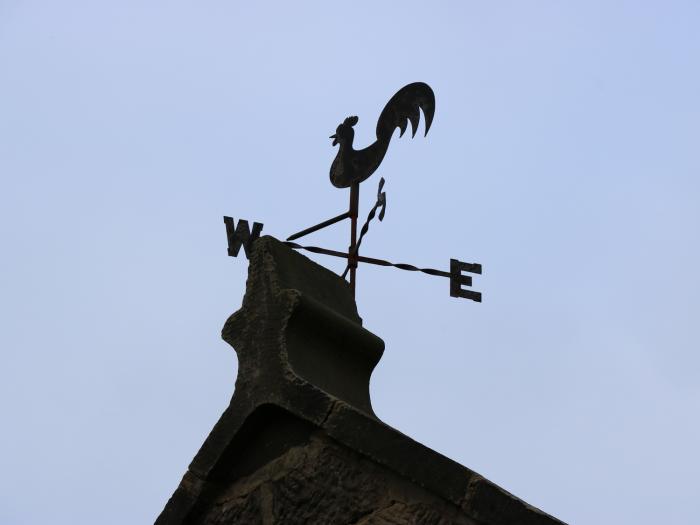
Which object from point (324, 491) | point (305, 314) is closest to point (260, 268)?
point (305, 314)

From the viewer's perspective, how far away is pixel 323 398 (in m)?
3.62

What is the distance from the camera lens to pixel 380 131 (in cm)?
687

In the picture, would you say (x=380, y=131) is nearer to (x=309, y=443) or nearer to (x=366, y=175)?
(x=366, y=175)

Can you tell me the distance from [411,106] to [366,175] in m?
0.89

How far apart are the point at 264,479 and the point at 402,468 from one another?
21.2 inches

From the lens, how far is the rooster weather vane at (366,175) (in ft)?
A: 19.6

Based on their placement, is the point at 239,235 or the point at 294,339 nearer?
the point at 294,339

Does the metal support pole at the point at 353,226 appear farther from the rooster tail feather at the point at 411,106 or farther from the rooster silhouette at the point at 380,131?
the rooster tail feather at the point at 411,106

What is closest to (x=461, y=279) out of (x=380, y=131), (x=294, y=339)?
(x=380, y=131)

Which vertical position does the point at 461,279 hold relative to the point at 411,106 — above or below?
below

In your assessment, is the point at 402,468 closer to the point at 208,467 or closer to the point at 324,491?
the point at 324,491

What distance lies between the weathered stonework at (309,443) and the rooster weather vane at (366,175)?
1361 mm

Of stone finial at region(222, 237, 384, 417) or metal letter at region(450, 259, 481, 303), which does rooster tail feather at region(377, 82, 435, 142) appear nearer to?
metal letter at region(450, 259, 481, 303)

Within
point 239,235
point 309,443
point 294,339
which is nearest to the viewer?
point 309,443
